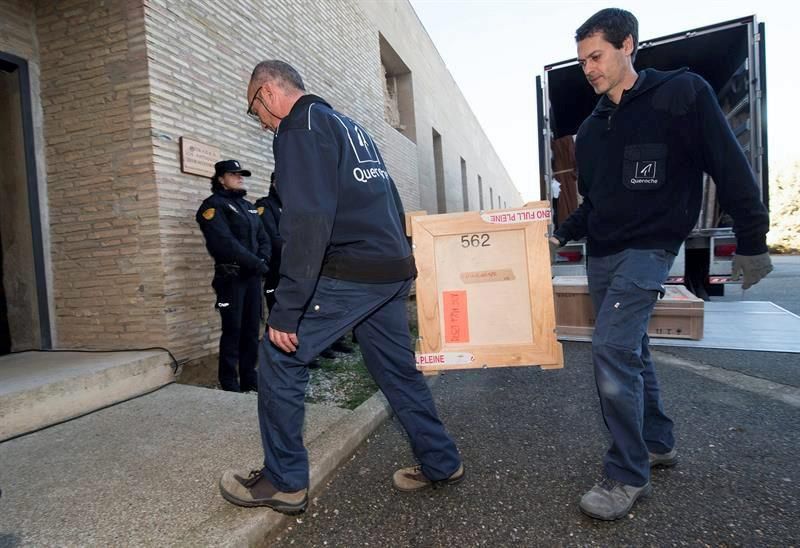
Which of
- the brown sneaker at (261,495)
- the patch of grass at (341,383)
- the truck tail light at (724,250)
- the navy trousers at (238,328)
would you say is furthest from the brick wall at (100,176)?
the truck tail light at (724,250)

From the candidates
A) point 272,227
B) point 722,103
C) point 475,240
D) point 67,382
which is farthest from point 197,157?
point 722,103

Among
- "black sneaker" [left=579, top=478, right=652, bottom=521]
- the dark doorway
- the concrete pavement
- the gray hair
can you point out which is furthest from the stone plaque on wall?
"black sneaker" [left=579, top=478, right=652, bottom=521]

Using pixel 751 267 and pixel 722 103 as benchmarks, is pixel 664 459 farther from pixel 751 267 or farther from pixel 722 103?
pixel 722 103

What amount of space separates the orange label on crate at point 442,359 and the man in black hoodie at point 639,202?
A: 0.71m

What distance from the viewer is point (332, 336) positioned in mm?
2076

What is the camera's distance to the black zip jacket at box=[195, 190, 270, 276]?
4.04m

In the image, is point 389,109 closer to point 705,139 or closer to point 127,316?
point 127,316

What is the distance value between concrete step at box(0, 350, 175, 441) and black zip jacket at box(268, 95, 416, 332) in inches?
91.3

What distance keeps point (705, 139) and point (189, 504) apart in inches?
109

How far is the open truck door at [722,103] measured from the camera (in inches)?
249

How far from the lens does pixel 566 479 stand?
2408 millimetres

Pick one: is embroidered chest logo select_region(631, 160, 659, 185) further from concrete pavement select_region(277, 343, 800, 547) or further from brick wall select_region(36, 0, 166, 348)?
brick wall select_region(36, 0, 166, 348)

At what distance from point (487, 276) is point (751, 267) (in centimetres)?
120

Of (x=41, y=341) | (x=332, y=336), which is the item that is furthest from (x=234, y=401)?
(x=41, y=341)
